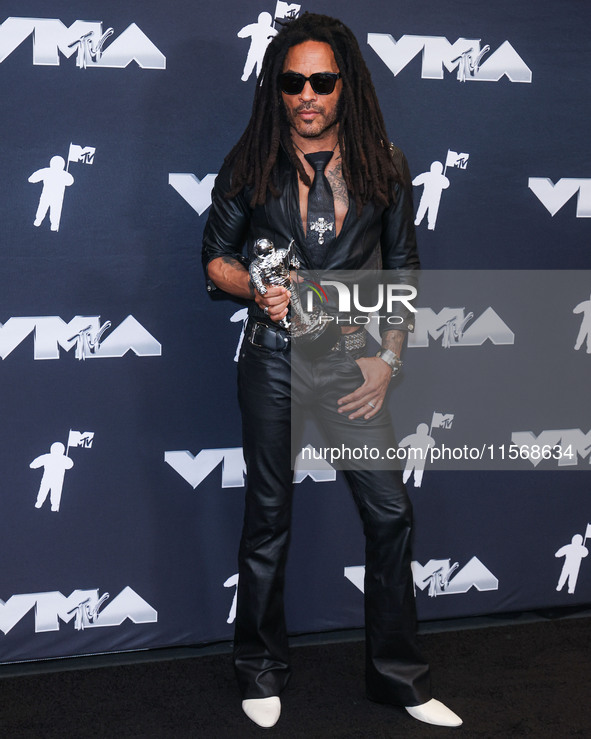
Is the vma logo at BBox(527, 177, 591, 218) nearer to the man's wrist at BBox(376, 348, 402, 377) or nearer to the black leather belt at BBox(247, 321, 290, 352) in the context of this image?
the man's wrist at BBox(376, 348, 402, 377)

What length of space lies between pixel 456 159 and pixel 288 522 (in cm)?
137

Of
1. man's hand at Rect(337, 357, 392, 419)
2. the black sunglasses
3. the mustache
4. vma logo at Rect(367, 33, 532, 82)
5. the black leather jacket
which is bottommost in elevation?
man's hand at Rect(337, 357, 392, 419)

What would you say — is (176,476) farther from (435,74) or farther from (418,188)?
(435,74)

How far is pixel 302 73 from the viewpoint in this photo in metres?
2.28

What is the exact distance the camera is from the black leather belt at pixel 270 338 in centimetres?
238

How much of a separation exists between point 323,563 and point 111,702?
0.87 meters

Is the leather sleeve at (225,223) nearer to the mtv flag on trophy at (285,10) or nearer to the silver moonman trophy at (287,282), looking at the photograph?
the silver moonman trophy at (287,282)

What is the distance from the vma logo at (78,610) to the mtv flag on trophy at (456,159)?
1835mm

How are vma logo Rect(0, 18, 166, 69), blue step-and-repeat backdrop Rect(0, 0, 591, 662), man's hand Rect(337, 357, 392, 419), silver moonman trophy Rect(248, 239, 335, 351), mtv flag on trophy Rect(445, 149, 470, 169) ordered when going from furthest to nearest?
mtv flag on trophy Rect(445, 149, 470, 169) < blue step-and-repeat backdrop Rect(0, 0, 591, 662) < vma logo Rect(0, 18, 166, 69) < man's hand Rect(337, 357, 392, 419) < silver moonman trophy Rect(248, 239, 335, 351)

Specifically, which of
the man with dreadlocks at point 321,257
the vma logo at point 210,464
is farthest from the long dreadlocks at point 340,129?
the vma logo at point 210,464

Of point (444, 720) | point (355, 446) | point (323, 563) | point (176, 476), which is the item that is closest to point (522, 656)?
point (444, 720)

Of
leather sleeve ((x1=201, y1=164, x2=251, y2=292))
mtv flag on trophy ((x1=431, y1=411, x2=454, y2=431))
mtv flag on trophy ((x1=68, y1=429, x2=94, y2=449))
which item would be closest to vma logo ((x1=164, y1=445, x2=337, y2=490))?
mtv flag on trophy ((x1=68, y1=429, x2=94, y2=449))

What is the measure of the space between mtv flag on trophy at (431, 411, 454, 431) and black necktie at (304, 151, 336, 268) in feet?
3.07

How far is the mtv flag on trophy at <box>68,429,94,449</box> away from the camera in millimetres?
2750
